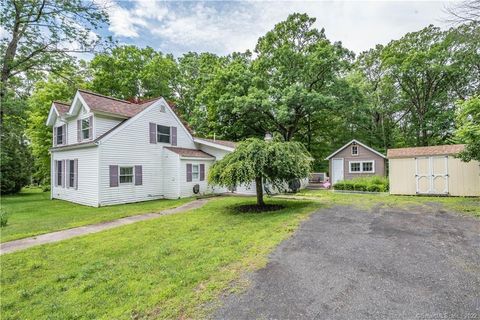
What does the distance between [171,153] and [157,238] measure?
28.9 feet

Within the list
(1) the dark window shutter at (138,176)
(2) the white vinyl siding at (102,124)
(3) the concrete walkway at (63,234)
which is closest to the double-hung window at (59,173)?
(2) the white vinyl siding at (102,124)

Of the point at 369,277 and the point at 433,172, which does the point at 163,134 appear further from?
the point at 433,172

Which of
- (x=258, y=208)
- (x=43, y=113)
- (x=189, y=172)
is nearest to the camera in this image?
(x=258, y=208)

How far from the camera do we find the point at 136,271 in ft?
13.3

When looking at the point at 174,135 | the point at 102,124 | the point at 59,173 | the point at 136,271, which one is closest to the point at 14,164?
the point at 59,173

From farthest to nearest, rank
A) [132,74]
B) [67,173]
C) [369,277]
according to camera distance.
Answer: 1. [132,74]
2. [67,173]
3. [369,277]

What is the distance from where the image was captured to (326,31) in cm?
2144

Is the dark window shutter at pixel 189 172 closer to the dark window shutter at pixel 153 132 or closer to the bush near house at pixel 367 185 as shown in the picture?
the dark window shutter at pixel 153 132

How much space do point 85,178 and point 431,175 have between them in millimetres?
18976

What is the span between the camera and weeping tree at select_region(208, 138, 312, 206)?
855 cm

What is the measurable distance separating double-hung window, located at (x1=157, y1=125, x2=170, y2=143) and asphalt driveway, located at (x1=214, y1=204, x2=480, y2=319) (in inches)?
441

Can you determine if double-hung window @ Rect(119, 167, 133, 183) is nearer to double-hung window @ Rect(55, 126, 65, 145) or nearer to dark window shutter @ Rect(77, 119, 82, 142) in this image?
dark window shutter @ Rect(77, 119, 82, 142)

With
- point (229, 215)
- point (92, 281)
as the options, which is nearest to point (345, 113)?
point (229, 215)

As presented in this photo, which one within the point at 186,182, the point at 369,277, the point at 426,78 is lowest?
the point at 369,277
